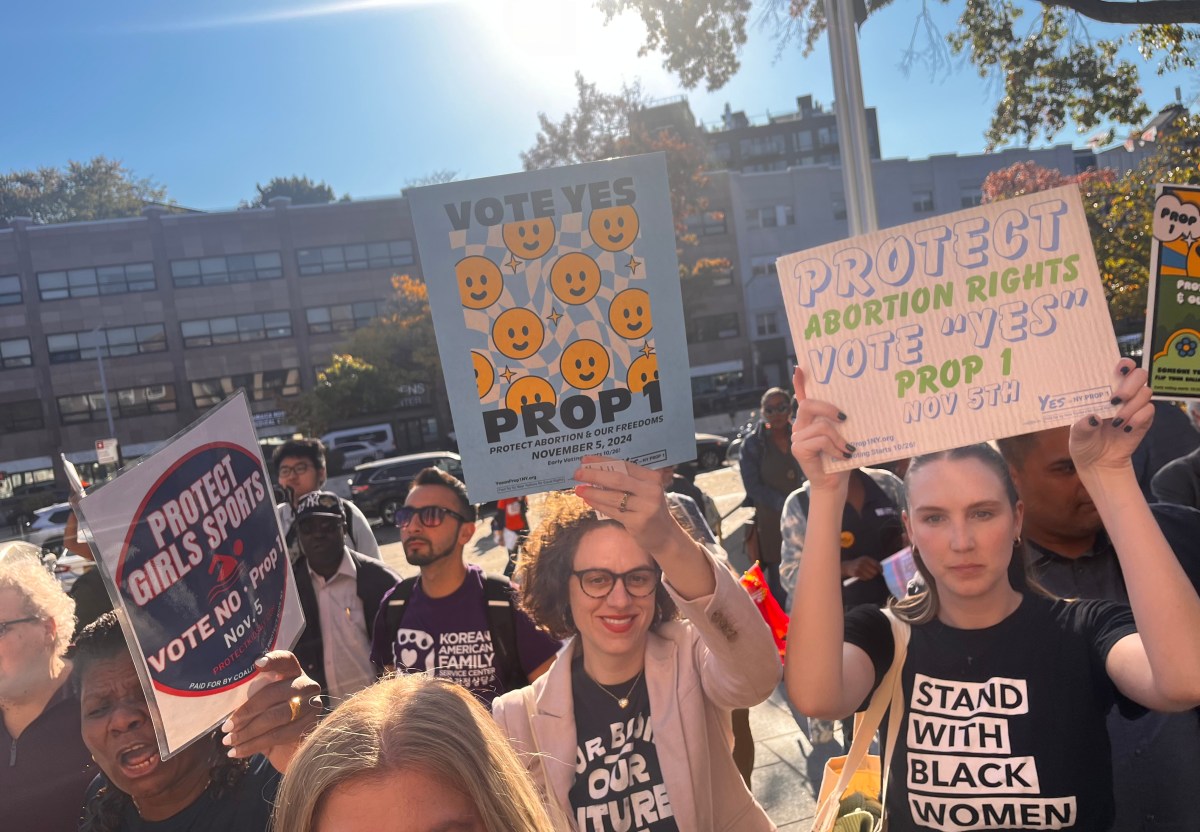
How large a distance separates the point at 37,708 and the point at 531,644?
1554 millimetres

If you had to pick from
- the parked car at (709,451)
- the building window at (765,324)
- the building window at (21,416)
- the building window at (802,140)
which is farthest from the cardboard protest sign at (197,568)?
the building window at (802,140)

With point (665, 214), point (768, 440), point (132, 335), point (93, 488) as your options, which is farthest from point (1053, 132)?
point (132, 335)

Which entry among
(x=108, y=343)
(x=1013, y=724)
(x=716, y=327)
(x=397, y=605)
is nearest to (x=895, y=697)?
(x=1013, y=724)

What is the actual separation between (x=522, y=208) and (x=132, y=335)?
41.1m

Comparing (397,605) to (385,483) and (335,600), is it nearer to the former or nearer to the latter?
(335,600)

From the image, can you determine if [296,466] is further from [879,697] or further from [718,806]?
[879,697]

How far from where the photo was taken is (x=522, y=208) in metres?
2.04

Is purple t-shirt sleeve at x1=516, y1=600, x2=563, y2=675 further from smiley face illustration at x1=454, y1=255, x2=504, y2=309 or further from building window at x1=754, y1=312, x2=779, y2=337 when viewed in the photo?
building window at x1=754, y1=312, x2=779, y2=337

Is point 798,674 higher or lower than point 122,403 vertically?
lower

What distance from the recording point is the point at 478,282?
2041 mm

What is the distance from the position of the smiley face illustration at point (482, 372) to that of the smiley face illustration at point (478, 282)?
13 centimetres

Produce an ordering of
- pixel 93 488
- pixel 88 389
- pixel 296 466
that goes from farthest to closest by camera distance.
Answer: pixel 88 389 → pixel 296 466 → pixel 93 488

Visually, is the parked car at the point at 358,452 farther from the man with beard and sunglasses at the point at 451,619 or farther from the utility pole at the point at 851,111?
the man with beard and sunglasses at the point at 451,619

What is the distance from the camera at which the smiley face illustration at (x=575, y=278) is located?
2.04 metres
